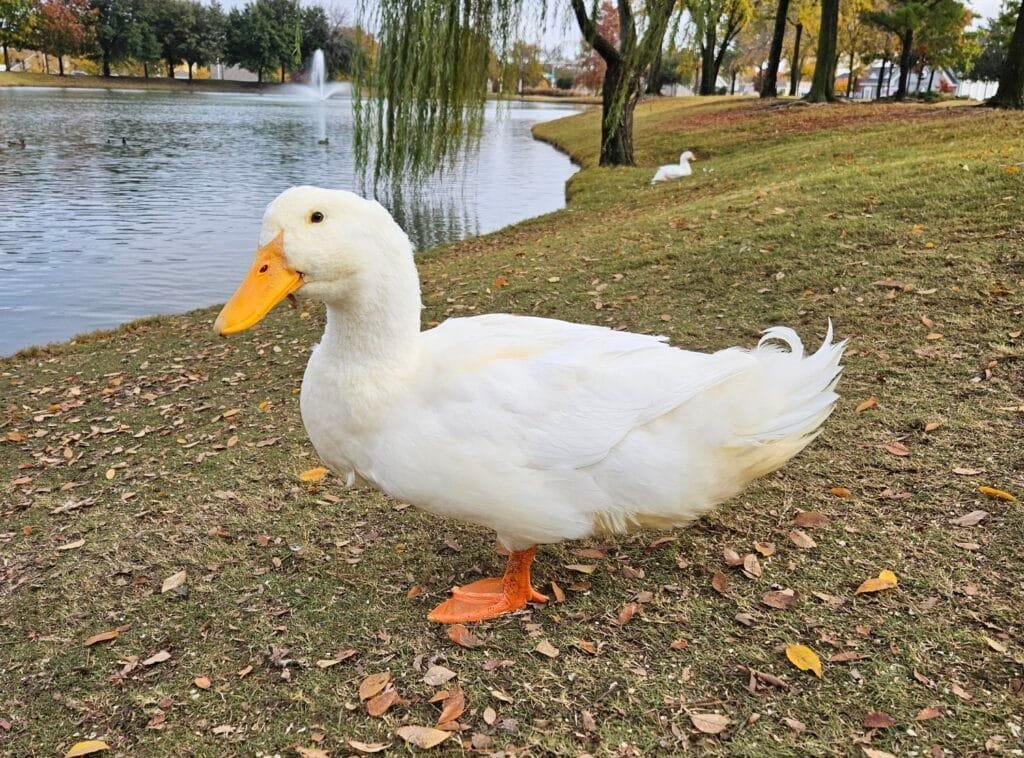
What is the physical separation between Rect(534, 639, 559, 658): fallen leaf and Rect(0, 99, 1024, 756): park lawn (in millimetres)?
20

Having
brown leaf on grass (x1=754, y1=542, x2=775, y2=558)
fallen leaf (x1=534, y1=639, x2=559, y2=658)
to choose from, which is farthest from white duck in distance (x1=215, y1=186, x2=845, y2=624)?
brown leaf on grass (x1=754, y1=542, x2=775, y2=558)

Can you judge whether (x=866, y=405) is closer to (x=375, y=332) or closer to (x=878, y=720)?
(x=878, y=720)

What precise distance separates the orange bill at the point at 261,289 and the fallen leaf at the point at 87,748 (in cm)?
152

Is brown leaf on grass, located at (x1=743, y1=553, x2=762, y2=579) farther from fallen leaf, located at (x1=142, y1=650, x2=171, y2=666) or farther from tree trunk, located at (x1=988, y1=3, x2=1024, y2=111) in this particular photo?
tree trunk, located at (x1=988, y1=3, x2=1024, y2=111)

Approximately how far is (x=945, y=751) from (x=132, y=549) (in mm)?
3692

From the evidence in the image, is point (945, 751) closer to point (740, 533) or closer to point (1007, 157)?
point (740, 533)

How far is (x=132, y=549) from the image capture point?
13.1 feet

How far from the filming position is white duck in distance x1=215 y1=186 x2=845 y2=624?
277 centimetres

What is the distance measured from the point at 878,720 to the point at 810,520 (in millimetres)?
1263

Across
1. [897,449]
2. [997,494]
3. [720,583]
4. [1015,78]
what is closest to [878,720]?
[720,583]

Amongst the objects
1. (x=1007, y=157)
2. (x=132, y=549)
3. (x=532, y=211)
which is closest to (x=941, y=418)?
(x=132, y=549)

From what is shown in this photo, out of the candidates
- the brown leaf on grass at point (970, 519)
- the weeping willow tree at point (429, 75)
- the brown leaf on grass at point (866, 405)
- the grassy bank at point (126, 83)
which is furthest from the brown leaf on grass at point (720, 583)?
the grassy bank at point (126, 83)

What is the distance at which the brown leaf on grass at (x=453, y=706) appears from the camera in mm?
2719

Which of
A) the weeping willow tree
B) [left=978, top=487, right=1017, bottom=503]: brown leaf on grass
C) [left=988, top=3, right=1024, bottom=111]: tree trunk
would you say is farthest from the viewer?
[left=988, top=3, right=1024, bottom=111]: tree trunk
